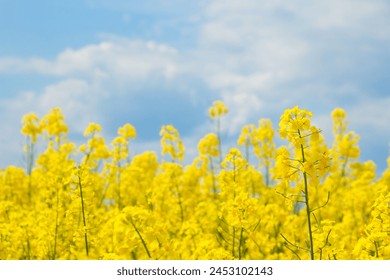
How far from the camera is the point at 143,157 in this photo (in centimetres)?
1271

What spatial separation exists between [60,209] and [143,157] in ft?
21.0

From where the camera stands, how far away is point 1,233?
229 inches

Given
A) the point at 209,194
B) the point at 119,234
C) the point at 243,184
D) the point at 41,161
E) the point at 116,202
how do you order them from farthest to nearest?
1. the point at 41,161
2. the point at 209,194
3. the point at 116,202
4. the point at 243,184
5. the point at 119,234

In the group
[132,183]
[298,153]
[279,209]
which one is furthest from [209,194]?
[298,153]

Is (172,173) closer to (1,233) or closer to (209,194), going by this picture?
(209,194)

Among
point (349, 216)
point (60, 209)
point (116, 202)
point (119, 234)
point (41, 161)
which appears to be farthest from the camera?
point (41, 161)

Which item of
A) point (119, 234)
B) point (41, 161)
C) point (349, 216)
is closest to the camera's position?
point (119, 234)

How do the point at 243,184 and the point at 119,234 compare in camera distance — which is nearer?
the point at 119,234

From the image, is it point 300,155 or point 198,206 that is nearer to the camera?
point 300,155

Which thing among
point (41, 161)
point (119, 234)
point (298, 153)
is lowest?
point (119, 234)

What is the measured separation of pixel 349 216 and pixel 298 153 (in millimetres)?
5341

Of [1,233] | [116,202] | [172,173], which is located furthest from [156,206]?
[1,233]

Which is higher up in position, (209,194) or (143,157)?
(143,157)

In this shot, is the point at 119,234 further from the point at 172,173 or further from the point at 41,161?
the point at 41,161
